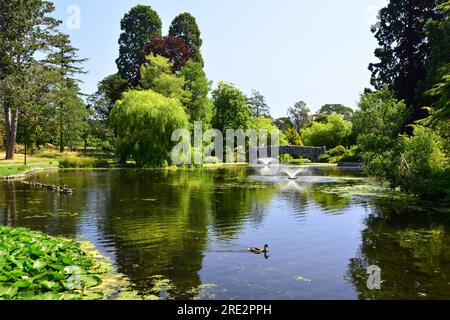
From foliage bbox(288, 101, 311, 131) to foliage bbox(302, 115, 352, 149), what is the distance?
32251mm

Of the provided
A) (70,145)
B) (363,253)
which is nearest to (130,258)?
(363,253)

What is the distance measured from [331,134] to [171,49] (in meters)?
33.4

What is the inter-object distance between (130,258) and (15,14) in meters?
40.2

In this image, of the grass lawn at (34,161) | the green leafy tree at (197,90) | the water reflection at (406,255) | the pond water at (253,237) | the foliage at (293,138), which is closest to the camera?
the water reflection at (406,255)

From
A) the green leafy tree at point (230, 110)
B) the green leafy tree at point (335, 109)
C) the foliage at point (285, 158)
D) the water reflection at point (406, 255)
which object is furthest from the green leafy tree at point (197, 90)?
the green leafy tree at point (335, 109)

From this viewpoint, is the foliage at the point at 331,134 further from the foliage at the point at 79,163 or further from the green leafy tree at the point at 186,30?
the foliage at the point at 79,163

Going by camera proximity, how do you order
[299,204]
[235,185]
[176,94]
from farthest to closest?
[176,94] → [235,185] → [299,204]

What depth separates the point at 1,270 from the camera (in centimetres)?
806

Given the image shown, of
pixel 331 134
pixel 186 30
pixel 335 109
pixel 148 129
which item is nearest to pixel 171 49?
pixel 186 30

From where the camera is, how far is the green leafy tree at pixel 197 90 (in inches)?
2293

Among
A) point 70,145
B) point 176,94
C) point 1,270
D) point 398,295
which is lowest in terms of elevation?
point 398,295

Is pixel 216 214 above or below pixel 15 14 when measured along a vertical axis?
below

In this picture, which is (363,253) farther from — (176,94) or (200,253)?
(176,94)

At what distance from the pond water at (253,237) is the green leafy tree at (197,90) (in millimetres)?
34027
